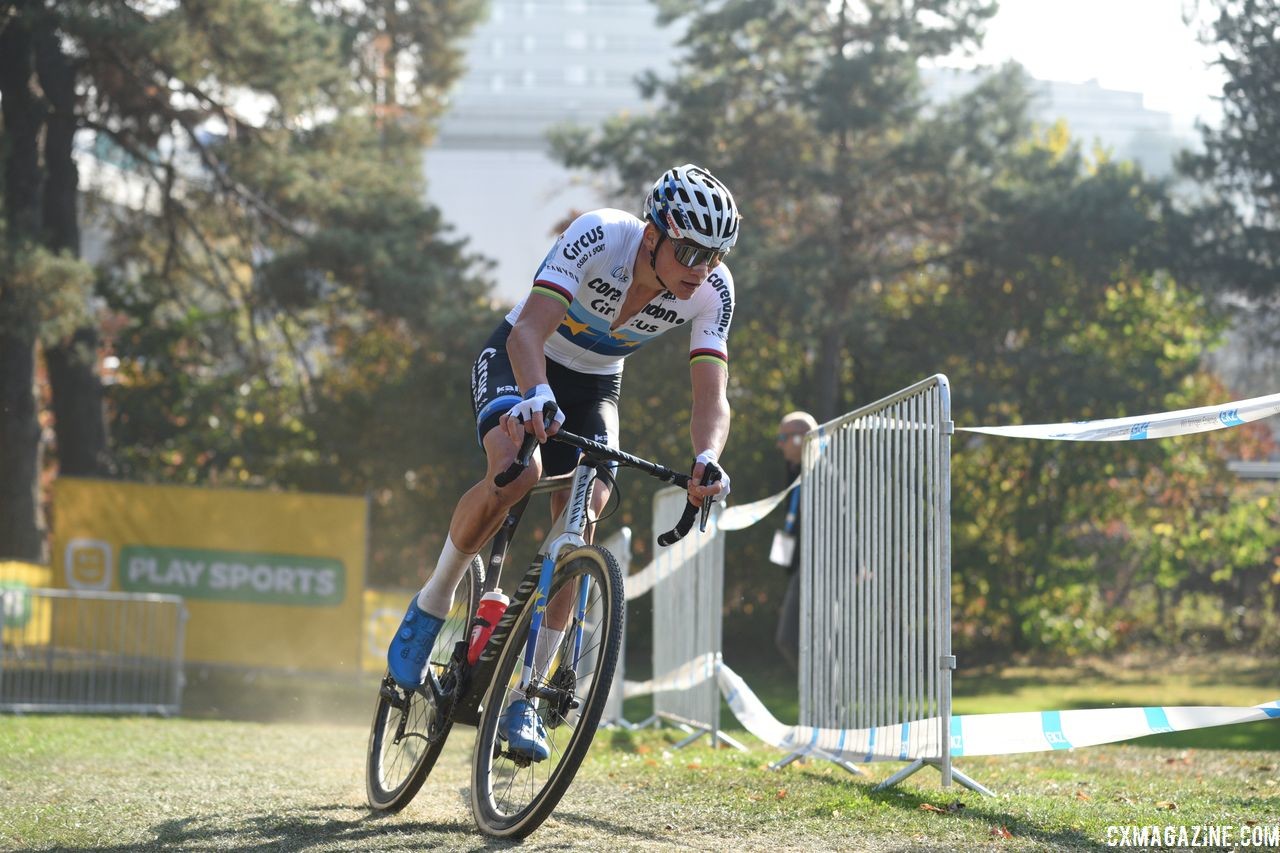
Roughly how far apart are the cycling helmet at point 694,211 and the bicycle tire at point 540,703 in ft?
3.59

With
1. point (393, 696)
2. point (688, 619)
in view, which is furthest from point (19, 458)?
point (393, 696)

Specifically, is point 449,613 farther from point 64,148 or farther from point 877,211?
point 64,148

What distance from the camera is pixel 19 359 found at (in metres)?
18.9

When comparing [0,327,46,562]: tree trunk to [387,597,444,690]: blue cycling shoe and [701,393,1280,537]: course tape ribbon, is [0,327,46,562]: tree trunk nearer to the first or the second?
[387,597,444,690]: blue cycling shoe

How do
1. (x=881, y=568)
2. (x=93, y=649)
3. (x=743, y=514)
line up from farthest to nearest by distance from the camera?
(x=93, y=649) → (x=743, y=514) → (x=881, y=568)

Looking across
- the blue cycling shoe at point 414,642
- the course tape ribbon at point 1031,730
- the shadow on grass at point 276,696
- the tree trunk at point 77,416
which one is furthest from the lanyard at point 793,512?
the tree trunk at point 77,416

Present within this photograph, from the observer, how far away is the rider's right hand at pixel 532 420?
4168 mm

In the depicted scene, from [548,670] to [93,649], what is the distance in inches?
387

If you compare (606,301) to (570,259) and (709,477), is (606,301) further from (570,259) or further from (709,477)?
(709,477)

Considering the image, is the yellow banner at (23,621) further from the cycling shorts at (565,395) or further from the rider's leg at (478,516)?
the cycling shorts at (565,395)

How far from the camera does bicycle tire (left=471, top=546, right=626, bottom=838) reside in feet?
13.8

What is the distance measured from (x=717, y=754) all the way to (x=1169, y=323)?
46.7 feet

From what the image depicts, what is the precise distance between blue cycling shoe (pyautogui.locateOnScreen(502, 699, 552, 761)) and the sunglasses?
156 cm

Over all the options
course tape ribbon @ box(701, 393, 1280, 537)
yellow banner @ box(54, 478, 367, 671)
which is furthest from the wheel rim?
yellow banner @ box(54, 478, 367, 671)
